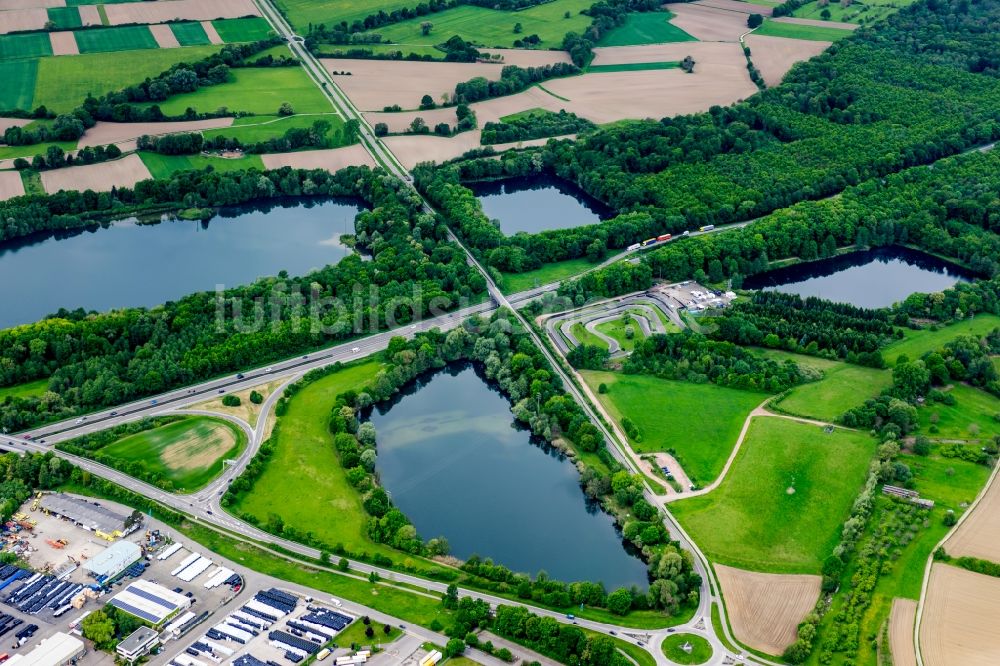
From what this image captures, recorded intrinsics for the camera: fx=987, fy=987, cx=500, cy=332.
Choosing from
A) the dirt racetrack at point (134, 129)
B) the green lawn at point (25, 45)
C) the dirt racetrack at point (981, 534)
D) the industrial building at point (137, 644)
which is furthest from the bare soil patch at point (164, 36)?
the dirt racetrack at point (981, 534)

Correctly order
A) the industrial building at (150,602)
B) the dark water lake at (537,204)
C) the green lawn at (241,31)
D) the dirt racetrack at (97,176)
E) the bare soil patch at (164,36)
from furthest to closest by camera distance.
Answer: the green lawn at (241,31), the bare soil patch at (164,36), the dark water lake at (537,204), the dirt racetrack at (97,176), the industrial building at (150,602)

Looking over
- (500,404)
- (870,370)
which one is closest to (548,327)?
(500,404)

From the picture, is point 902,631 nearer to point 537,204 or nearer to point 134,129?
point 537,204

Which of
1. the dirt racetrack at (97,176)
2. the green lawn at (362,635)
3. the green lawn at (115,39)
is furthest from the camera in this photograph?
the green lawn at (115,39)

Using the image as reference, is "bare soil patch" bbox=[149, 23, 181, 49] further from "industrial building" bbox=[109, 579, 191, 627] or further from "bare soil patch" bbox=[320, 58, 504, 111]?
"industrial building" bbox=[109, 579, 191, 627]

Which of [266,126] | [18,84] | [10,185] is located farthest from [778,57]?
[18,84]

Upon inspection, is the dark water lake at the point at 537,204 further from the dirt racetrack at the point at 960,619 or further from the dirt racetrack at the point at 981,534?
the dirt racetrack at the point at 960,619

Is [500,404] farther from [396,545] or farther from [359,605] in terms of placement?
[359,605]
